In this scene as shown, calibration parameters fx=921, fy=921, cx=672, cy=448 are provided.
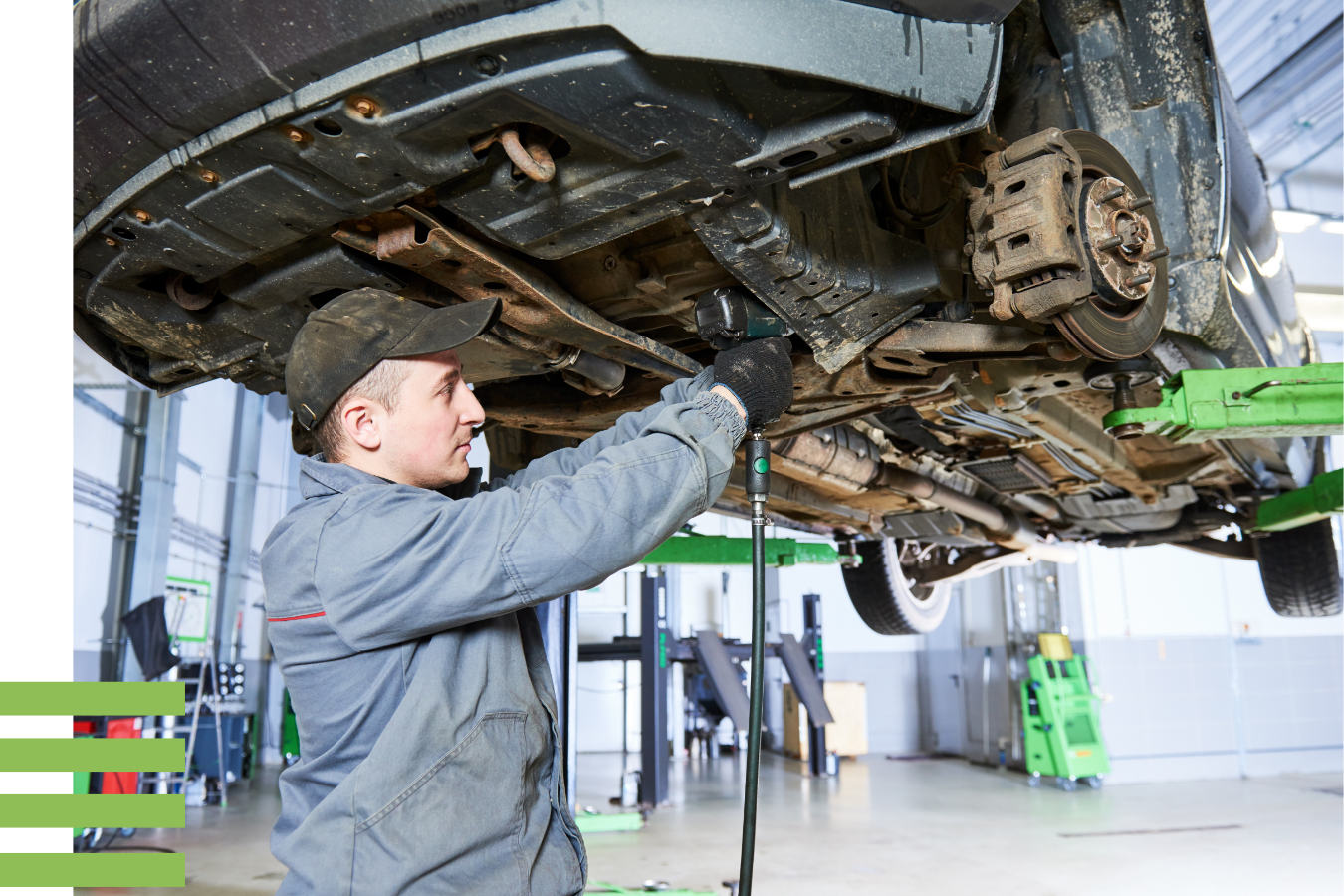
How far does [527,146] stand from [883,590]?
4.40 m

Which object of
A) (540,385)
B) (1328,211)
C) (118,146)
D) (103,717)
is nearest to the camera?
(118,146)

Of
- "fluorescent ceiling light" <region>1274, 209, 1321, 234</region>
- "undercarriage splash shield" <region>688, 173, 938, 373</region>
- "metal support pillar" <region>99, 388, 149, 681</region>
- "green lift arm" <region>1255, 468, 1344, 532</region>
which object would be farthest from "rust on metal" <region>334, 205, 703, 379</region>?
"fluorescent ceiling light" <region>1274, 209, 1321, 234</region>

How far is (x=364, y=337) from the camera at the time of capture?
127cm

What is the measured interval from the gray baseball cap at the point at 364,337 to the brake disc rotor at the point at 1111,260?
42.5 inches

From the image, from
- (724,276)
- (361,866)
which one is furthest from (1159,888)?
(361,866)

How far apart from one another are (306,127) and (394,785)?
87 cm

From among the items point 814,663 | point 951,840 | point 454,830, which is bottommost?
point 951,840

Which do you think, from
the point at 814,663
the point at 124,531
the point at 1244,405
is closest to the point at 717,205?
the point at 1244,405

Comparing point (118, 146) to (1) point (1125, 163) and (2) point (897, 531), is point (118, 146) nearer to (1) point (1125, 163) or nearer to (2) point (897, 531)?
(1) point (1125, 163)

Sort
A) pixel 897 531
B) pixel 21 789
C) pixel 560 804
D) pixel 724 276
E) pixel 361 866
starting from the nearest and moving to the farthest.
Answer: pixel 361 866 < pixel 560 804 < pixel 21 789 < pixel 724 276 < pixel 897 531

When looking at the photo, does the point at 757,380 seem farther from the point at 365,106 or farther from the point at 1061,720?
the point at 1061,720

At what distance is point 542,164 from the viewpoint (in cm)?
133

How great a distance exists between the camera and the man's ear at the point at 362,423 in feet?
4.22

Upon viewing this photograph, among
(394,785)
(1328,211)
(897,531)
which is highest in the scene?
(1328,211)
